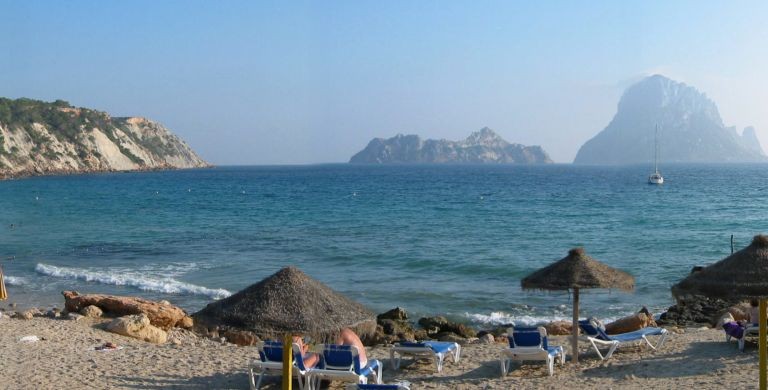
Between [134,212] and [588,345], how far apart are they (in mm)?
44832

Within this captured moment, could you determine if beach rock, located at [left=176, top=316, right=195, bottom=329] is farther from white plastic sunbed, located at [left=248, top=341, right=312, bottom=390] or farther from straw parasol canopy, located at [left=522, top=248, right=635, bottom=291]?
straw parasol canopy, located at [left=522, top=248, right=635, bottom=291]

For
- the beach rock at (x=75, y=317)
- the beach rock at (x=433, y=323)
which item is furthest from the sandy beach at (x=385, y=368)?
the beach rock at (x=433, y=323)

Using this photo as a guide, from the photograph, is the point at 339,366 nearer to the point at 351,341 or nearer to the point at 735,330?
the point at 351,341

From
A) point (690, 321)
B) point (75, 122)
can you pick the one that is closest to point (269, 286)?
point (690, 321)

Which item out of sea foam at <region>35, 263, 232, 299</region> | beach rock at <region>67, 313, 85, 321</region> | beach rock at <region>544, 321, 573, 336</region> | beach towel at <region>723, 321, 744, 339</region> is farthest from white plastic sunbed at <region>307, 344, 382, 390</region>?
sea foam at <region>35, 263, 232, 299</region>

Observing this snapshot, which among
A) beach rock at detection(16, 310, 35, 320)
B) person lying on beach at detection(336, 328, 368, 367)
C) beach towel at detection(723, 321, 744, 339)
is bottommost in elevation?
beach rock at detection(16, 310, 35, 320)

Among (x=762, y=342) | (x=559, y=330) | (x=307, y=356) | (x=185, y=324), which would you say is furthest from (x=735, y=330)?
(x=185, y=324)

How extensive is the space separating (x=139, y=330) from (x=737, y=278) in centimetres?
1094

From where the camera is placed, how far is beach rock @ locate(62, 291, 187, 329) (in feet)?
56.3

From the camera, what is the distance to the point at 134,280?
25188 millimetres

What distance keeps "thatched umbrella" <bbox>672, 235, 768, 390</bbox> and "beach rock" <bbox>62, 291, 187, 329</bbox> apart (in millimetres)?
10931

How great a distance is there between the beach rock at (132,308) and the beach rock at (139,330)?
1.48 m

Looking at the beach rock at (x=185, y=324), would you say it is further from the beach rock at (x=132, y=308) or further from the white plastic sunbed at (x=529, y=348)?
the white plastic sunbed at (x=529, y=348)

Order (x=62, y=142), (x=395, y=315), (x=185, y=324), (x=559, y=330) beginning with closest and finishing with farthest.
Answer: (x=559, y=330), (x=185, y=324), (x=395, y=315), (x=62, y=142)
